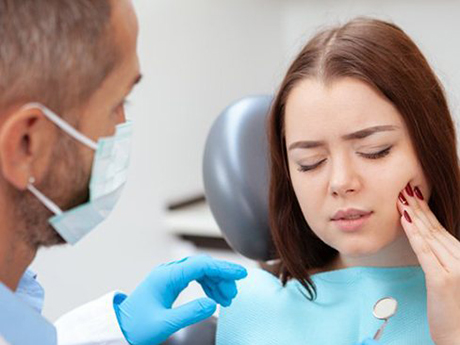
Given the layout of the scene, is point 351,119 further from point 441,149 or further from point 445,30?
point 445,30

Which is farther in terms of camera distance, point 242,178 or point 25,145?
point 242,178

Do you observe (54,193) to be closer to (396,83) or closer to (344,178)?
(344,178)

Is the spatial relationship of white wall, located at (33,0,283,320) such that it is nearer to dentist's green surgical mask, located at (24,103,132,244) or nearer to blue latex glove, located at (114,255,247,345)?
blue latex glove, located at (114,255,247,345)

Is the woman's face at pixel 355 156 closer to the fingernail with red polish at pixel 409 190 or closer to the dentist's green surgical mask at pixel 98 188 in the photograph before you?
the fingernail with red polish at pixel 409 190

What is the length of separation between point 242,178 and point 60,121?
1.71 feet

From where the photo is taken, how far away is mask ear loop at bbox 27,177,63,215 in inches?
38.6

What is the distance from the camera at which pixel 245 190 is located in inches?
55.2

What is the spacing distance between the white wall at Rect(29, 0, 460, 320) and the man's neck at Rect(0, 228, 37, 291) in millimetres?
1256

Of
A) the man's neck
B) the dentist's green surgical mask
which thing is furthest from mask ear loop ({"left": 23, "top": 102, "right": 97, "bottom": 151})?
the man's neck

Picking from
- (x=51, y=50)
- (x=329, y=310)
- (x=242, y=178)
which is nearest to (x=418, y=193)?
(x=329, y=310)

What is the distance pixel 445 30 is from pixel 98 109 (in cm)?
172

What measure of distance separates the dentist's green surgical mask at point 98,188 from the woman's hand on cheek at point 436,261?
442 mm

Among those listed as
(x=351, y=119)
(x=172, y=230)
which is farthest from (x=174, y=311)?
(x=172, y=230)

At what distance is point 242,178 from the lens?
4.62 ft
